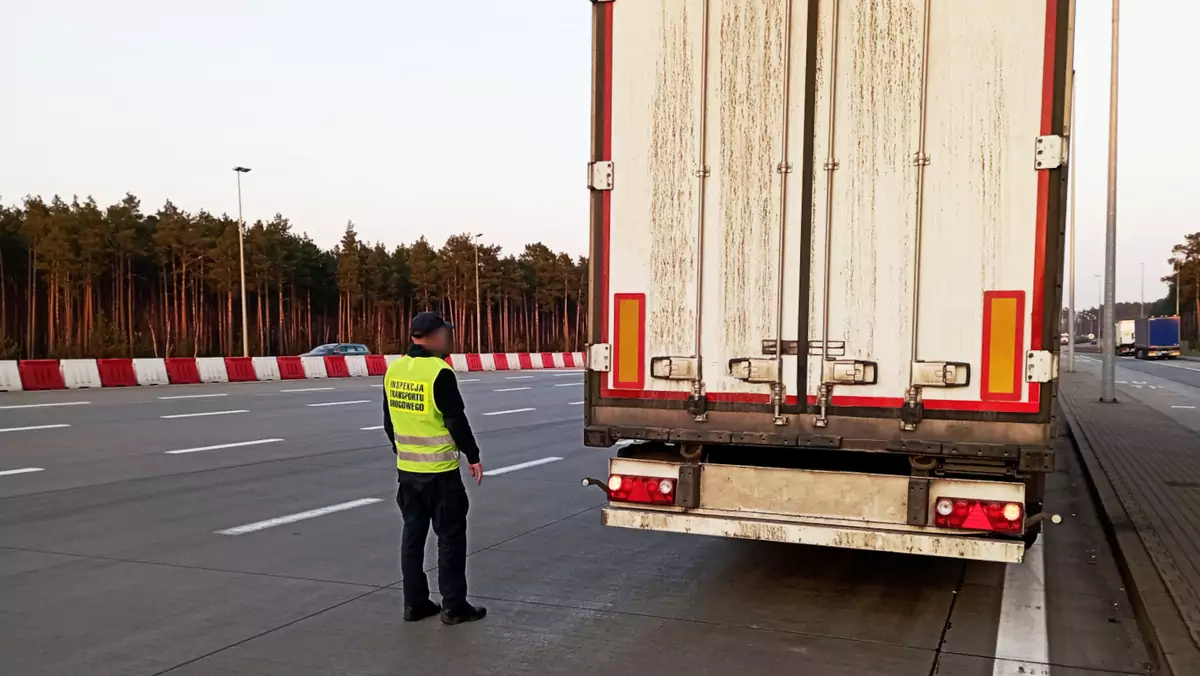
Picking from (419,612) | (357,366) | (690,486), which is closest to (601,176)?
(690,486)

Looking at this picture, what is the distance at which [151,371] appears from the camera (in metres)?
27.3

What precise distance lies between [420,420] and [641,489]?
57.6 inches

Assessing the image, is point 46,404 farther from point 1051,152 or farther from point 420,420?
point 1051,152

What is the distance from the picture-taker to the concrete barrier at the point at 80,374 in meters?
24.9

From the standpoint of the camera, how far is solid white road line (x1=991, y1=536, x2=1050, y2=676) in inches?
185

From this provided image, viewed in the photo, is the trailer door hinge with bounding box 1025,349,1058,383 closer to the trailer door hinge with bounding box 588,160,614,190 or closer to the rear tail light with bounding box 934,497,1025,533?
the rear tail light with bounding box 934,497,1025,533

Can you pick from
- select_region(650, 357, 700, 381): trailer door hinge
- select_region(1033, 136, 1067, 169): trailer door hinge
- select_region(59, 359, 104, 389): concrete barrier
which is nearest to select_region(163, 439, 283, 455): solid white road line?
select_region(650, 357, 700, 381): trailer door hinge

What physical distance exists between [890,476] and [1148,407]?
1941 centimetres

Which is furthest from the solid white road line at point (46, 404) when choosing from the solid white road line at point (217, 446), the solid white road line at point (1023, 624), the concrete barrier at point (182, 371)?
the solid white road line at point (1023, 624)

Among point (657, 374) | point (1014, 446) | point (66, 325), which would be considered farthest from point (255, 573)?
point (66, 325)

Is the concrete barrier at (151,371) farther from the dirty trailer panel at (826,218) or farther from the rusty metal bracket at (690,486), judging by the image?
the rusty metal bracket at (690,486)

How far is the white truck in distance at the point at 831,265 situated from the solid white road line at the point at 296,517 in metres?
3.47

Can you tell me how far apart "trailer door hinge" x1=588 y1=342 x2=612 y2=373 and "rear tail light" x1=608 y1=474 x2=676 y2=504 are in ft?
2.26

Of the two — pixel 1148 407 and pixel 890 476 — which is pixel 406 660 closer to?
pixel 890 476
